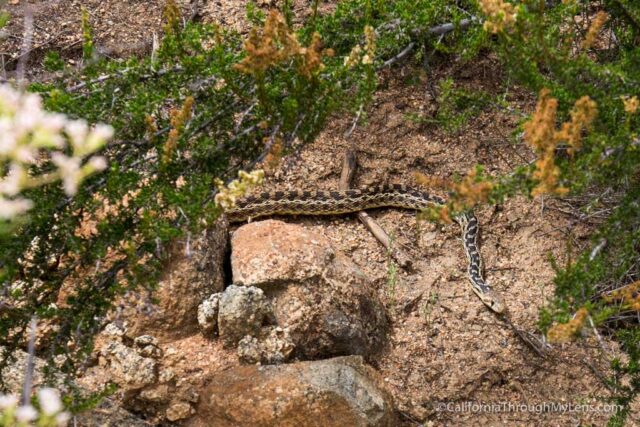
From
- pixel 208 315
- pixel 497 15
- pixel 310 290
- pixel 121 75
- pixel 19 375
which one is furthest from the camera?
pixel 310 290

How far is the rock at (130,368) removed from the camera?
5336 mm

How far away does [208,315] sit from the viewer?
5.79 meters

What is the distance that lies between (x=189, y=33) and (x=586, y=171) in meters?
2.71

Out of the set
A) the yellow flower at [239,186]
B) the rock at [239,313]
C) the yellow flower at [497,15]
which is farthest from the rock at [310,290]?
the yellow flower at [497,15]

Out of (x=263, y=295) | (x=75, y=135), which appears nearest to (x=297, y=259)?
(x=263, y=295)

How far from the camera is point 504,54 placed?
4.39 m

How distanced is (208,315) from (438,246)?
289cm

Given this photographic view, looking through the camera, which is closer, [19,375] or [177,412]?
[19,375]

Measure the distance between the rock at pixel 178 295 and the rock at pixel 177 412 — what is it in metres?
0.63

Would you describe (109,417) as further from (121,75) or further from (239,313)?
(121,75)

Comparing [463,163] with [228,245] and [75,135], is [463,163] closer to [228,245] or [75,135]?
[228,245]

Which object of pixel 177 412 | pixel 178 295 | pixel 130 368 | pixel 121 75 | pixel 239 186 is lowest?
pixel 177 412

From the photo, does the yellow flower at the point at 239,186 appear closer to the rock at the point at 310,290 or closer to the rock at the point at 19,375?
the rock at the point at 19,375

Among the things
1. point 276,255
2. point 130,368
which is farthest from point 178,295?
point 276,255
